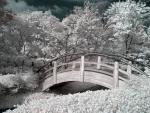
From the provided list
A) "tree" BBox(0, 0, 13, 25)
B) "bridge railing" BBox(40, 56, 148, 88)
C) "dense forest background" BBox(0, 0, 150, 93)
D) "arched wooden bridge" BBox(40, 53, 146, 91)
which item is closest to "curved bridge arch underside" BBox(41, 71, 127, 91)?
"arched wooden bridge" BBox(40, 53, 146, 91)

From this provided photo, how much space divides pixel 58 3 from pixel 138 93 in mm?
21306

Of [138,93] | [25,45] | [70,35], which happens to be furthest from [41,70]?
[138,93]

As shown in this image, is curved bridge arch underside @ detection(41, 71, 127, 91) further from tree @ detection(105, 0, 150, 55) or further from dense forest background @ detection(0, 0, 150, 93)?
tree @ detection(105, 0, 150, 55)

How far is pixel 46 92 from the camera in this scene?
18.9 metres

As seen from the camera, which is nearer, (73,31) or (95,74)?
(95,74)

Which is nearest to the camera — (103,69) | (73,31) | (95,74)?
(95,74)

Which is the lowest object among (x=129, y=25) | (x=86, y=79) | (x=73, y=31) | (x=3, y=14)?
(x=86, y=79)

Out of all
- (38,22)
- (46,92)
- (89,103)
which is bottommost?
(46,92)

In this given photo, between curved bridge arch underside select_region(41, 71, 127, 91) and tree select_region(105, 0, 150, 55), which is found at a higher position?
tree select_region(105, 0, 150, 55)

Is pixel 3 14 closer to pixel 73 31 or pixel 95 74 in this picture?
pixel 73 31

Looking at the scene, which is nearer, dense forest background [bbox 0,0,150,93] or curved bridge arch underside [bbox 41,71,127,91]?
curved bridge arch underside [bbox 41,71,127,91]

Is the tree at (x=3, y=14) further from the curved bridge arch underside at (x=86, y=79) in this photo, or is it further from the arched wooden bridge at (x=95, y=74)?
the curved bridge arch underside at (x=86, y=79)

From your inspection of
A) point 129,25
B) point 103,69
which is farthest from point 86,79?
point 129,25

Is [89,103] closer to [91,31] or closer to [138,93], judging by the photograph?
[138,93]
